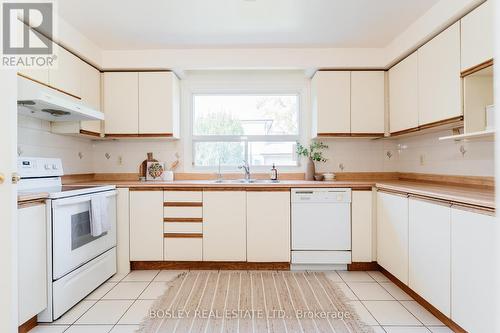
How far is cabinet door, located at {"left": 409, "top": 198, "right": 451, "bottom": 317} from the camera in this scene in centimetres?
186

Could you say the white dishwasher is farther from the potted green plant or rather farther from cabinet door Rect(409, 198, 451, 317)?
cabinet door Rect(409, 198, 451, 317)

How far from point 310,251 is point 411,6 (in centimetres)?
233

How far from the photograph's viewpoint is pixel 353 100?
126 inches

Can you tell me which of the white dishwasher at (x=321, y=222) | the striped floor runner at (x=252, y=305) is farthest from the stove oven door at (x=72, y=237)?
the white dishwasher at (x=321, y=222)

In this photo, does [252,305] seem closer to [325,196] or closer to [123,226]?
[325,196]

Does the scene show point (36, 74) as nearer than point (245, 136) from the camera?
Yes

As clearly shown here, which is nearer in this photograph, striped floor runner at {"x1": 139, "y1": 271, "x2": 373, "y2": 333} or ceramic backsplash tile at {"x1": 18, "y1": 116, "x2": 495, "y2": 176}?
striped floor runner at {"x1": 139, "y1": 271, "x2": 373, "y2": 333}

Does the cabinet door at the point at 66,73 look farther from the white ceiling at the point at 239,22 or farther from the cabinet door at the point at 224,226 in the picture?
the cabinet door at the point at 224,226

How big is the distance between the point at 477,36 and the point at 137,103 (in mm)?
3062

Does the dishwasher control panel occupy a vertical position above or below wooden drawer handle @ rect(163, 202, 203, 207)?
above

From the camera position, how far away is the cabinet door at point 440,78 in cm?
219

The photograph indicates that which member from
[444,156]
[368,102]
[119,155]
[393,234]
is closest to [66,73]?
[119,155]

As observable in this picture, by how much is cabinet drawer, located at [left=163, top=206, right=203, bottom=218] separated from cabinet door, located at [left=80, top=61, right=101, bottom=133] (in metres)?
1.16

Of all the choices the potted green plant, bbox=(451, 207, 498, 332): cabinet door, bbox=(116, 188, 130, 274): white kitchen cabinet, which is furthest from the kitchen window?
bbox=(451, 207, 498, 332): cabinet door
